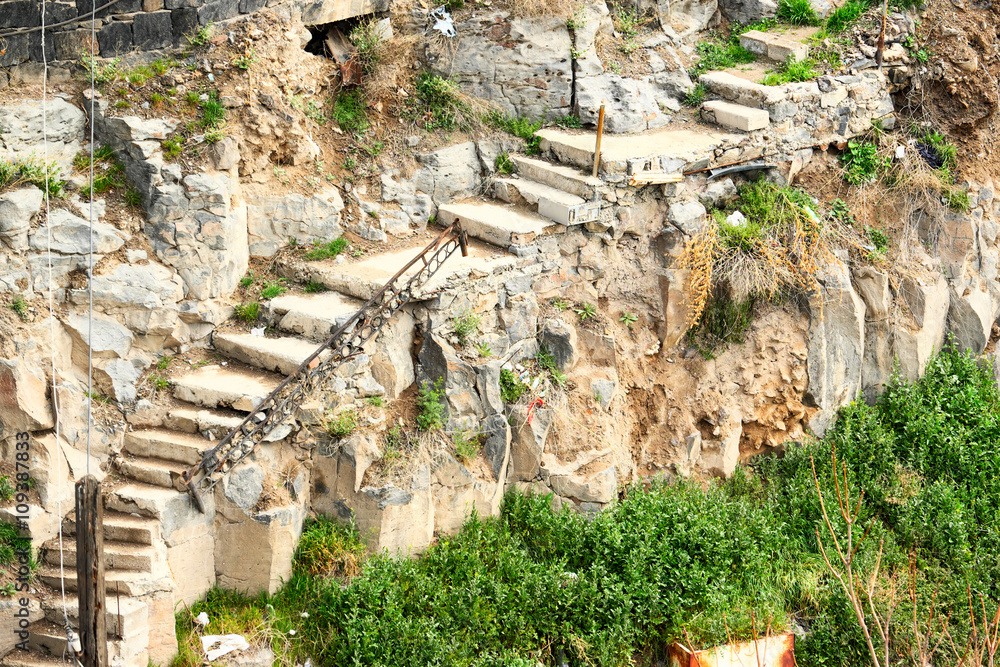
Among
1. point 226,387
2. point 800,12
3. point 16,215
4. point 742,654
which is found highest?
point 800,12

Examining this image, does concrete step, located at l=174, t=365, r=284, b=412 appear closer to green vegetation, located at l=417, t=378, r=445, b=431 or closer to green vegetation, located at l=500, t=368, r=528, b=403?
green vegetation, located at l=417, t=378, r=445, b=431

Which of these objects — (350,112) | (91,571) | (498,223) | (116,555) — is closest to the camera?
(91,571)

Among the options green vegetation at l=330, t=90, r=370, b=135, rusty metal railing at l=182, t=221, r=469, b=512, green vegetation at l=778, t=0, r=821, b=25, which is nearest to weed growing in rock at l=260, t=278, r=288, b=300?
rusty metal railing at l=182, t=221, r=469, b=512

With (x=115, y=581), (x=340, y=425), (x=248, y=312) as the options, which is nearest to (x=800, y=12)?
(x=248, y=312)

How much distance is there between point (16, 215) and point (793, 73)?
8114 mm

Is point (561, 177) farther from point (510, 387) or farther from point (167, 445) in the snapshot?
point (167, 445)

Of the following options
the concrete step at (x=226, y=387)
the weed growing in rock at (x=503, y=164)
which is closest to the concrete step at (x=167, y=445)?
the concrete step at (x=226, y=387)

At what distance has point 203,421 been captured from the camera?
8.20 m

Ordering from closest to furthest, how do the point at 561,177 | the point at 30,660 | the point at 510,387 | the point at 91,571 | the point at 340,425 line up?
the point at 91,571 → the point at 30,660 → the point at 340,425 → the point at 510,387 → the point at 561,177

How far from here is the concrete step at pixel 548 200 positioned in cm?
983

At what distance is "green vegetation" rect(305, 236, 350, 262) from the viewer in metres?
9.49

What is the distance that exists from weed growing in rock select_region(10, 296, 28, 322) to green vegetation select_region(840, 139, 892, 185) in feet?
28.1

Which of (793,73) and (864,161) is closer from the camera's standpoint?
(793,73)

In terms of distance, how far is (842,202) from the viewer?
1144 cm
